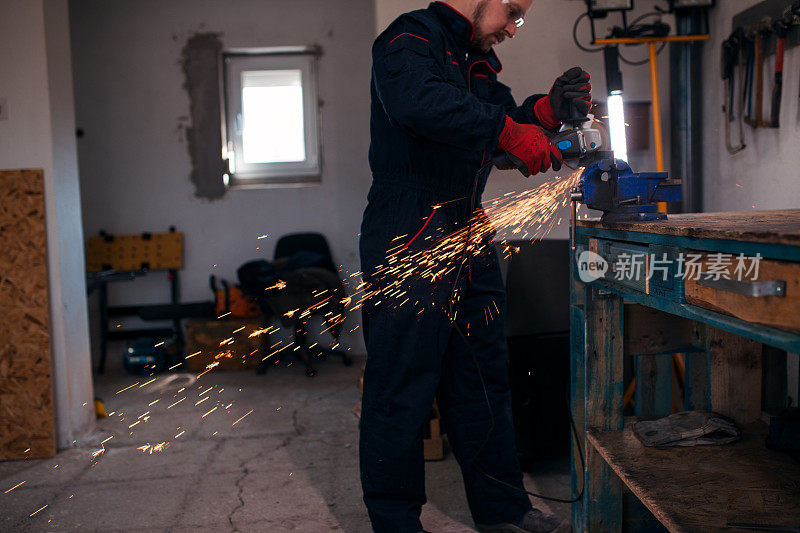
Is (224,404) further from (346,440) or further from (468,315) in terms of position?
(468,315)

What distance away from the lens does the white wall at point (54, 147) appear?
10.1 ft

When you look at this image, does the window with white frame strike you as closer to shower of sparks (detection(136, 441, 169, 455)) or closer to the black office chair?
the black office chair

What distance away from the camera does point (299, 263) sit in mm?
4758

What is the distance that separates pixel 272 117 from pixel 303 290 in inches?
65.3

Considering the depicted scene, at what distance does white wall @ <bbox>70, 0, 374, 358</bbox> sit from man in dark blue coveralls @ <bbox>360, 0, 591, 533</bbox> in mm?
3179

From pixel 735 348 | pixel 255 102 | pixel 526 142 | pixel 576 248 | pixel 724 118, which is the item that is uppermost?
pixel 255 102

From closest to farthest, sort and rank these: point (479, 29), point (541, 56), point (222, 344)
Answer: point (479, 29) < point (541, 56) < point (222, 344)

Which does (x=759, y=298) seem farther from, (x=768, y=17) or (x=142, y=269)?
(x=142, y=269)

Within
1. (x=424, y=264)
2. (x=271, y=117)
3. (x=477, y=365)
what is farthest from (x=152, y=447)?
(x=271, y=117)

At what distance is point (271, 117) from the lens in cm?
545

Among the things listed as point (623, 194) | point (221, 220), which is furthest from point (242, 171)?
point (623, 194)

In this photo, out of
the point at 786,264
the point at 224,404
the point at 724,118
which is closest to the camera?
the point at 786,264

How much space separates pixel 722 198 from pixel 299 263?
2.81 m

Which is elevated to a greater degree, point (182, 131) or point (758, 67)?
point (182, 131)
